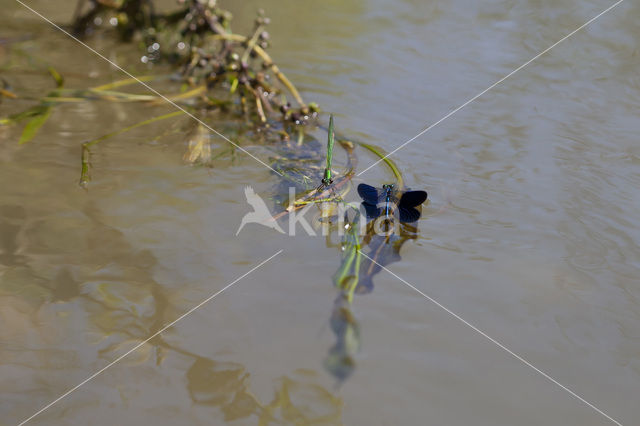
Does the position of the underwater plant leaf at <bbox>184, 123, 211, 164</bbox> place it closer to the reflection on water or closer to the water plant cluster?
the water plant cluster

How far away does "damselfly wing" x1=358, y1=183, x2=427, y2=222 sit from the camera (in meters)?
1.89

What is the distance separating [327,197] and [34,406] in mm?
1107

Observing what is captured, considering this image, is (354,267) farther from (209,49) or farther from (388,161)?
(209,49)

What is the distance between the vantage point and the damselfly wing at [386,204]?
1894 millimetres

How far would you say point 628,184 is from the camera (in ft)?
7.00

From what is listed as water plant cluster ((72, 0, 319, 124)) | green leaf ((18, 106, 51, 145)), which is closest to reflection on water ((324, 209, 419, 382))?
water plant cluster ((72, 0, 319, 124))

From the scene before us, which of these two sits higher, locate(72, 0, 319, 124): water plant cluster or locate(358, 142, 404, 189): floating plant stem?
locate(72, 0, 319, 124): water plant cluster

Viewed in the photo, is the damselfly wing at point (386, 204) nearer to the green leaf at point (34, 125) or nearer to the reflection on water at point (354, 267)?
the reflection on water at point (354, 267)

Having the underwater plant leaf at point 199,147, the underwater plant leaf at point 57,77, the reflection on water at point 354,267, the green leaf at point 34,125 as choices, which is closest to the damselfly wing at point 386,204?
the reflection on water at point 354,267

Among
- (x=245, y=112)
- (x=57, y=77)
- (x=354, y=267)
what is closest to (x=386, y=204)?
(x=354, y=267)

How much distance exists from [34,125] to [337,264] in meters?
1.54

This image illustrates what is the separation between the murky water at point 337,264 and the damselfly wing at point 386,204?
85 millimetres

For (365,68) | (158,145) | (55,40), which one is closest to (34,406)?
(158,145)

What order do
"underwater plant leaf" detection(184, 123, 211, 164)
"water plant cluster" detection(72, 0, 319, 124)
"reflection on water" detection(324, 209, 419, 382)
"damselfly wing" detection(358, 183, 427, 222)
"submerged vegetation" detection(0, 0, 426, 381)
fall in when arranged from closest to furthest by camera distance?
1. "reflection on water" detection(324, 209, 419, 382)
2. "submerged vegetation" detection(0, 0, 426, 381)
3. "damselfly wing" detection(358, 183, 427, 222)
4. "underwater plant leaf" detection(184, 123, 211, 164)
5. "water plant cluster" detection(72, 0, 319, 124)
